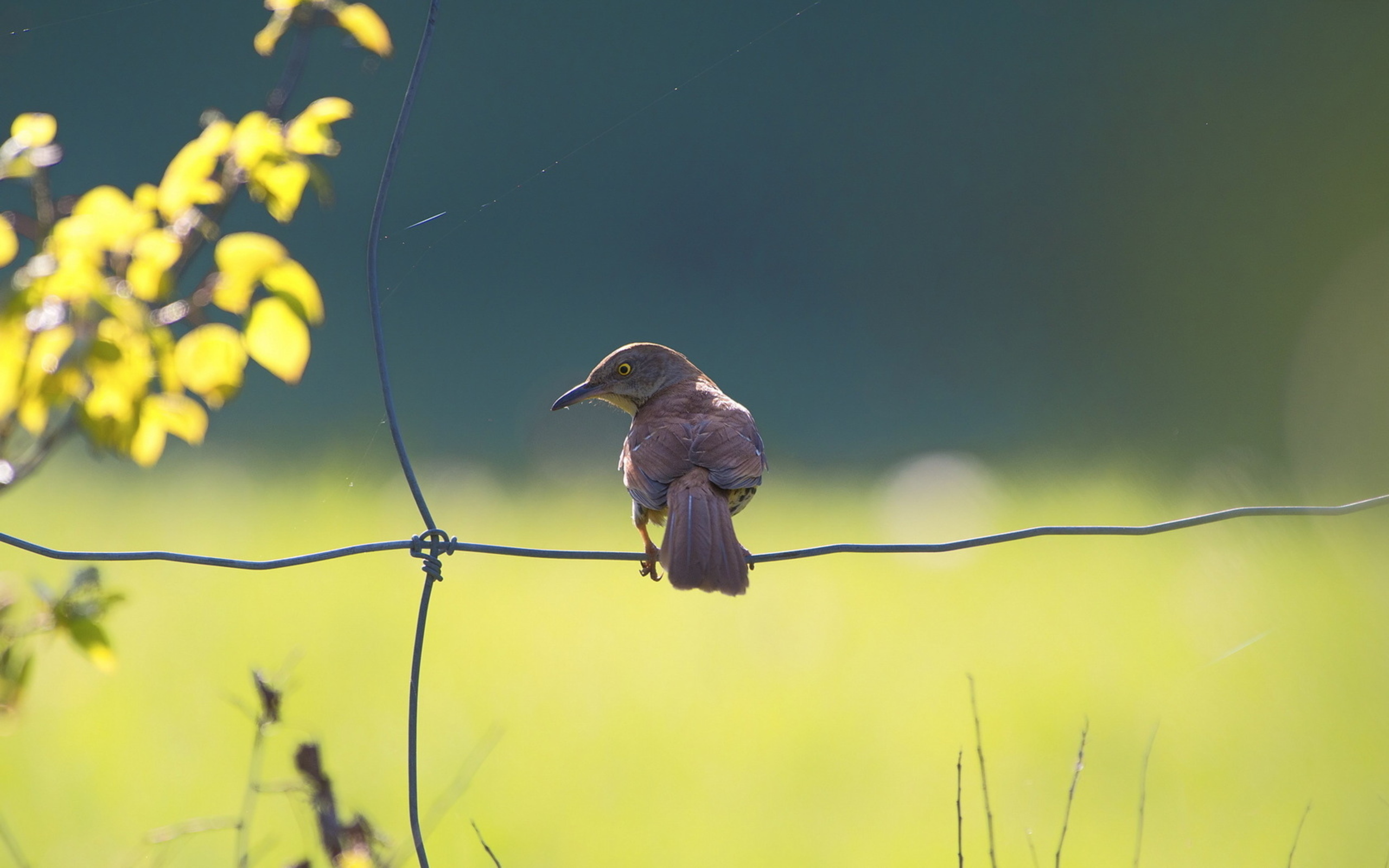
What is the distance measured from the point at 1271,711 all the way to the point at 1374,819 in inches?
34.4

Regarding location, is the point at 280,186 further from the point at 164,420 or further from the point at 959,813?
the point at 959,813

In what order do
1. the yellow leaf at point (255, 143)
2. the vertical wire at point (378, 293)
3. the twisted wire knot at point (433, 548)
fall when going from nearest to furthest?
the yellow leaf at point (255, 143)
the vertical wire at point (378, 293)
the twisted wire knot at point (433, 548)

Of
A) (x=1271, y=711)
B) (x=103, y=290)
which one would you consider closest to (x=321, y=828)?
(x=103, y=290)

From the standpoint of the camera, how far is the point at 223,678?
5.32 meters

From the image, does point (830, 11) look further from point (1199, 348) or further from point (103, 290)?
point (103, 290)

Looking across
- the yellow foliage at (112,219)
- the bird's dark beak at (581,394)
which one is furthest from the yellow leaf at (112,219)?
the bird's dark beak at (581,394)

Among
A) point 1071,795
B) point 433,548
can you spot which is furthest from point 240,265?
point 1071,795

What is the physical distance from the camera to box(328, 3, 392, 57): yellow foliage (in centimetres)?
198

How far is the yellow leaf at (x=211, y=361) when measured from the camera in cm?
172

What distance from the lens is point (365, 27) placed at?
1.98 m

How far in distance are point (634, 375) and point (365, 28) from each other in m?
2.52

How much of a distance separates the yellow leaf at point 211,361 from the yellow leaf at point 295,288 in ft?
0.31

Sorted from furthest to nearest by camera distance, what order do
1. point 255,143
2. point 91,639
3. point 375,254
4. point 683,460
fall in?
point 683,460 → point 375,254 → point 91,639 → point 255,143

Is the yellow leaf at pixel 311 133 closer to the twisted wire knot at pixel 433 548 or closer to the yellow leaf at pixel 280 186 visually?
the yellow leaf at pixel 280 186
